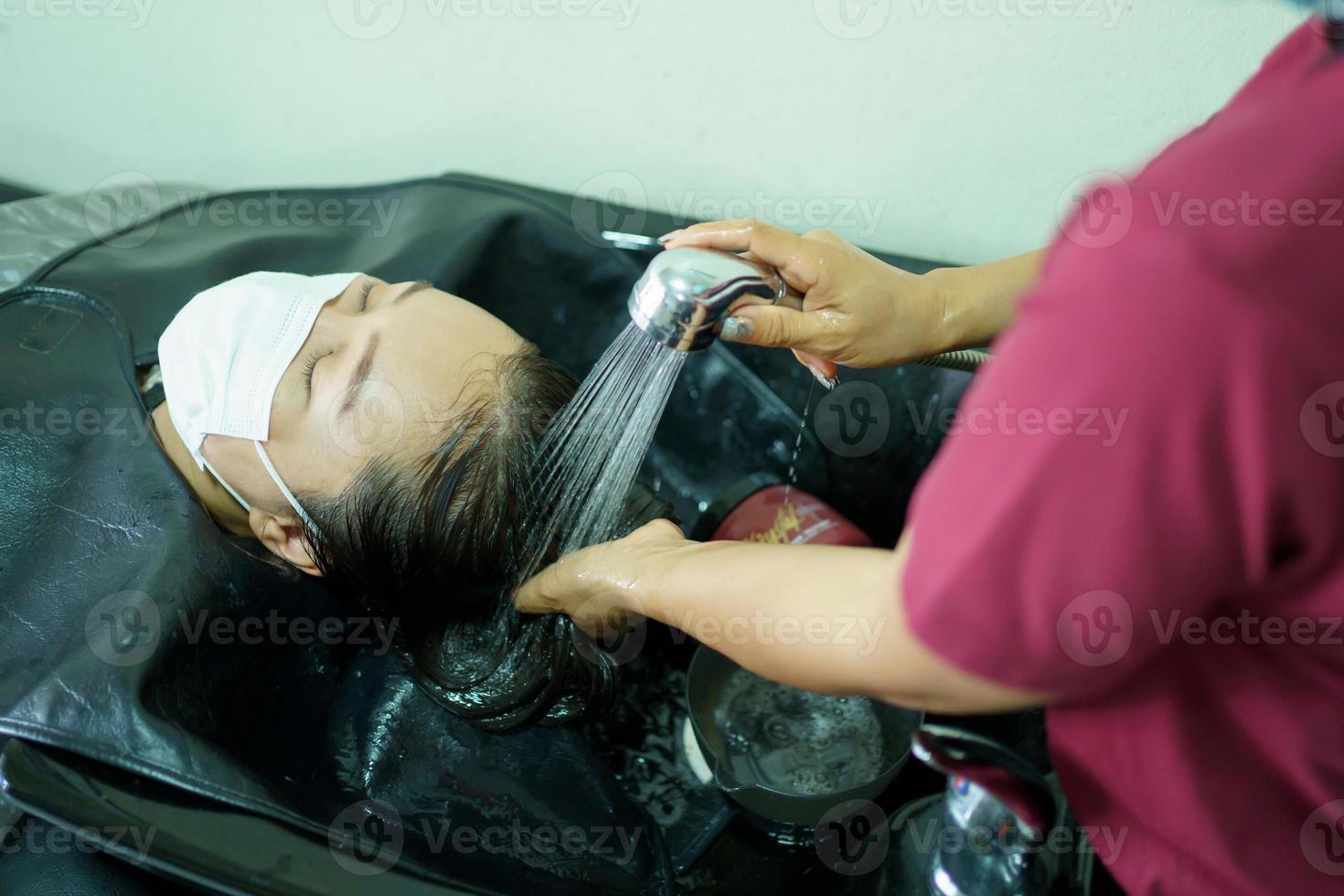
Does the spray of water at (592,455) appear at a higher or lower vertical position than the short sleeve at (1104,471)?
lower

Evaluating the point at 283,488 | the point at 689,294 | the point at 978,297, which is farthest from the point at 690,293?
the point at 283,488

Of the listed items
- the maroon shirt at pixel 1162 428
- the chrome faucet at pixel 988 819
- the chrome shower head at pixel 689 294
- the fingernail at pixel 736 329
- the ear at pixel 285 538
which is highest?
the maroon shirt at pixel 1162 428

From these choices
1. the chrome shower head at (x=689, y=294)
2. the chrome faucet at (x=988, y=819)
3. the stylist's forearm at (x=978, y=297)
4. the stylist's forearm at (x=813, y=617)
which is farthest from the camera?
the stylist's forearm at (x=978, y=297)

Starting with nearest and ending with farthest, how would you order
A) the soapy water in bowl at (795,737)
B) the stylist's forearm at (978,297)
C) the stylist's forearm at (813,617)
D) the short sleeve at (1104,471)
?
1. the short sleeve at (1104,471)
2. the stylist's forearm at (813,617)
3. the stylist's forearm at (978,297)
4. the soapy water in bowl at (795,737)

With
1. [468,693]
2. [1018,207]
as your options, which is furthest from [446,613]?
[1018,207]

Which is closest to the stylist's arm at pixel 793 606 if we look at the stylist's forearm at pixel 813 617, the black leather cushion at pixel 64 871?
the stylist's forearm at pixel 813 617

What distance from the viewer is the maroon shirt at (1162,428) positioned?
16.2 inches

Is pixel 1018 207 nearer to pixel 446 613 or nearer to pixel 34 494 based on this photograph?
pixel 446 613

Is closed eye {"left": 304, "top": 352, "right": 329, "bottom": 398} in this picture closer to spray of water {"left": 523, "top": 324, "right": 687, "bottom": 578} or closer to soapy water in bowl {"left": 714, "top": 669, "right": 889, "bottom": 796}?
spray of water {"left": 523, "top": 324, "right": 687, "bottom": 578}

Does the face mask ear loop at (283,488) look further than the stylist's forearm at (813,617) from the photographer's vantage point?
Yes

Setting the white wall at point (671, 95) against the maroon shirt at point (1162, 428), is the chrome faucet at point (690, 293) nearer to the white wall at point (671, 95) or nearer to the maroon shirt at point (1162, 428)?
the maroon shirt at point (1162, 428)

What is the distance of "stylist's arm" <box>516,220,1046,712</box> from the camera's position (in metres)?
0.53

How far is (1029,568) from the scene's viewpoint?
1.43ft

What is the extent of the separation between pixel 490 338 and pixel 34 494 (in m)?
0.49
